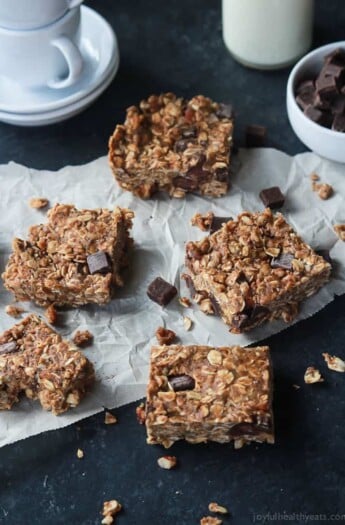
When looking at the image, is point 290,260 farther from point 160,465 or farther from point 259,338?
point 160,465

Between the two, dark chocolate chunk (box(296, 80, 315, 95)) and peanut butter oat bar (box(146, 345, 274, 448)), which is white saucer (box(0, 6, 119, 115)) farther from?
peanut butter oat bar (box(146, 345, 274, 448))

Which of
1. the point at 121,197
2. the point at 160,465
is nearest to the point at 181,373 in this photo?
the point at 160,465

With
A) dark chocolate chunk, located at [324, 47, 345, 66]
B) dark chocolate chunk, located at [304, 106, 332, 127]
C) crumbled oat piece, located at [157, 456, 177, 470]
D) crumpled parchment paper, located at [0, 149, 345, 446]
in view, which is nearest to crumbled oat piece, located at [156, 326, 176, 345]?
Result: crumpled parchment paper, located at [0, 149, 345, 446]

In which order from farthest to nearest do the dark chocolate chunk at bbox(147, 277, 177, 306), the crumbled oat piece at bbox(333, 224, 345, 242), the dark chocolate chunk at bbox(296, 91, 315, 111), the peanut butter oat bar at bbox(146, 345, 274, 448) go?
the dark chocolate chunk at bbox(296, 91, 315, 111) → the crumbled oat piece at bbox(333, 224, 345, 242) → the dark chocolate chunk at bbox(147, 277, 177, 306) → the peanut butter oat bar at bbox(146, 345, 274, 448)

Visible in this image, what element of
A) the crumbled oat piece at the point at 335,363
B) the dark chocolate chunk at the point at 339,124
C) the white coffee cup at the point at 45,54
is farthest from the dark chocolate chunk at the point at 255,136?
the crumbled oat piece at the point at 335,363

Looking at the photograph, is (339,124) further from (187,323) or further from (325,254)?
(187,323)
